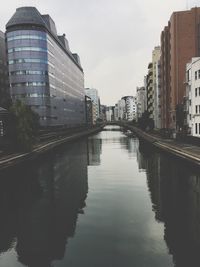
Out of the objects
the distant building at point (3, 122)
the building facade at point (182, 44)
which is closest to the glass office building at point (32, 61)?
the building facade at point (182, 44)

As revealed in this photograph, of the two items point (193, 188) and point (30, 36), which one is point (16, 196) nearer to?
point (193, 188)

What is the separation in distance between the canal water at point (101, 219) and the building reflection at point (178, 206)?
0.05 m

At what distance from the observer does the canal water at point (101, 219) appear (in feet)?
56.3

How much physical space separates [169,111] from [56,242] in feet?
299

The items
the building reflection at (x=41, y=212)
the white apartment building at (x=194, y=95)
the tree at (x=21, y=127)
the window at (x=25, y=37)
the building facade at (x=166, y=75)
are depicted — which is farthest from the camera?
the window at (x=25, y=37)

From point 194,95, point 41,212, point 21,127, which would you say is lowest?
point 41,212

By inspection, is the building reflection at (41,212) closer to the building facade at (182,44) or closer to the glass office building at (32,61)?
the building facade at (182,44)

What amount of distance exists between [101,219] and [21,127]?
38974mm

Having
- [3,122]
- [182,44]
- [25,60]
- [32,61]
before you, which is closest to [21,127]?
[3,122]

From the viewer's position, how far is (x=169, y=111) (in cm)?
Result: 10569

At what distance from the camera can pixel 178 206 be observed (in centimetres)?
2661

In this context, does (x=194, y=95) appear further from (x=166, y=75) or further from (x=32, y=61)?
(x=32, y=61)

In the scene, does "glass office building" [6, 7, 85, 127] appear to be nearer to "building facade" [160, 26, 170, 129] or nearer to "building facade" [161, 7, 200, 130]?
"building facade" [160, 26, 170, 129]

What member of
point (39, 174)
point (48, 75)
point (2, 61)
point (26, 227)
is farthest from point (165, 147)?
point (2, 61)
